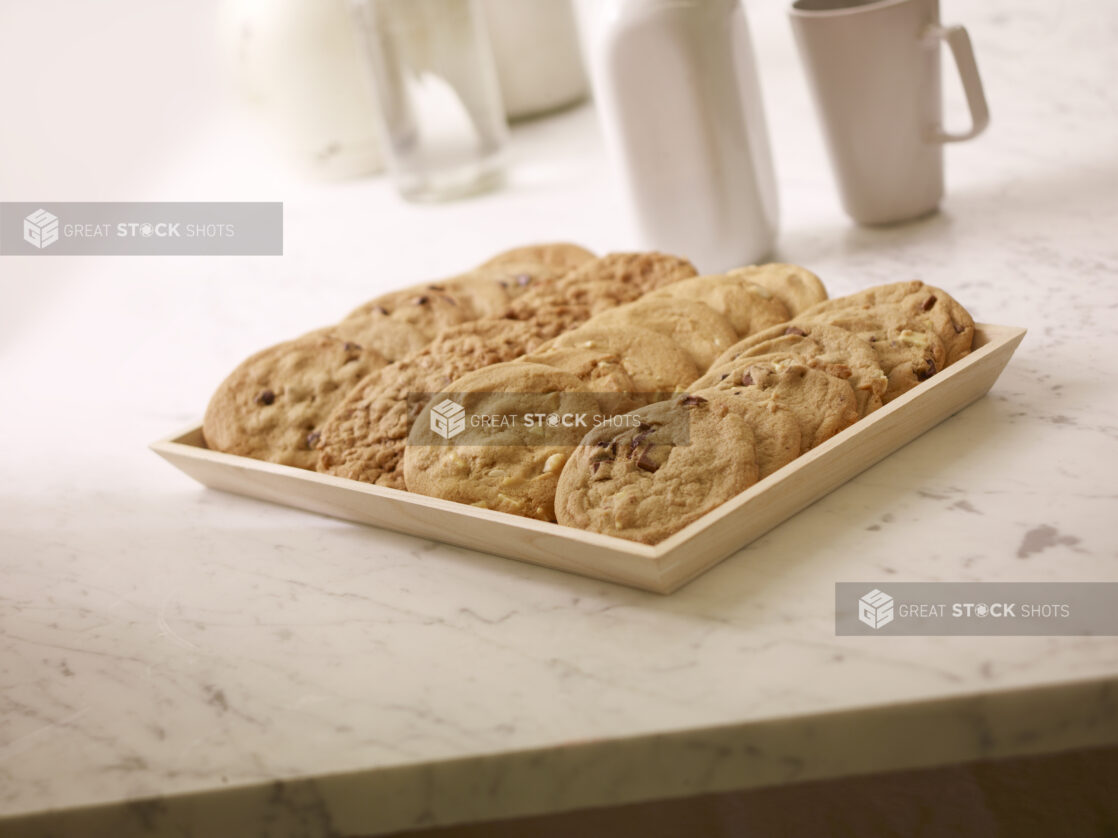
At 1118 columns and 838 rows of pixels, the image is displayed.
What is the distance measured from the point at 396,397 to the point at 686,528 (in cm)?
34

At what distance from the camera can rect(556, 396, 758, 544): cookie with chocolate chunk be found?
76 cm

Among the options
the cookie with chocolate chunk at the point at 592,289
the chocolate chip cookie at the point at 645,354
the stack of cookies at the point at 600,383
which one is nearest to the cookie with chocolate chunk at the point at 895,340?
the stack of cookies at the point at 600,383

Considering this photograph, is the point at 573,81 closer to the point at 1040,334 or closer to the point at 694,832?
the point at 1040,334

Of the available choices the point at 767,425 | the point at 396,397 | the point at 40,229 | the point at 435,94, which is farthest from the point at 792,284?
the point at 40,229

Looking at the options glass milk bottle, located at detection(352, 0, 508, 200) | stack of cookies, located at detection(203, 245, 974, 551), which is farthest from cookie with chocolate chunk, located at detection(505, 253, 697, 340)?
glass milk bottle, located at detection(352, 0, 508, 200)

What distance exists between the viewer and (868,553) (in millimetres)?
749

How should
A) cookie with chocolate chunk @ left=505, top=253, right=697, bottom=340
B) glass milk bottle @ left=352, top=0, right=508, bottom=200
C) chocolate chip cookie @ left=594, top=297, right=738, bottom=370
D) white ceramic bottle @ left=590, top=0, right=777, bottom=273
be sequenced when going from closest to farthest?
1. chocolate chip cookie @ left=594, top=297, right=738, bottom=370
2. cookie with chocolate chunk @ left=505, top=253, right=697, bottom=340
3. white ceramic bottle @ left=590, top=0, right=777, bottom=273
4. glass milk bottle @ left=352, top=0, right=508, bottom=200

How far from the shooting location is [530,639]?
0.73 meters

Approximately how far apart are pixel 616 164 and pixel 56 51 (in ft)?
3.82

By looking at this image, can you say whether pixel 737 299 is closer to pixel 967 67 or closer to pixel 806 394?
pixel 806 394

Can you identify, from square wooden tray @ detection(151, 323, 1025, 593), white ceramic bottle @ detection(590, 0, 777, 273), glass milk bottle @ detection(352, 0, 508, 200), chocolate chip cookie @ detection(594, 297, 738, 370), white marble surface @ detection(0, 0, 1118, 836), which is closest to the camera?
white marble surface @ detection(0, 0, 1118, 836)

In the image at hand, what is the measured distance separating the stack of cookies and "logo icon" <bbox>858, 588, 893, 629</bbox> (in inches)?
4.5

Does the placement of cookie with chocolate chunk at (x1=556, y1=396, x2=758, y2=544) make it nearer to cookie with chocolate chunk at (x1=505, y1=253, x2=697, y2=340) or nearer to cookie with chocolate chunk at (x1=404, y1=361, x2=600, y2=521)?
cookie with chocolate chunk at (x1=404, y1=361, x2=600, y2=521)

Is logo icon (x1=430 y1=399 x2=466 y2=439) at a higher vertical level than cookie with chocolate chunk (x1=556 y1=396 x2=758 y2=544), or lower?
higher
